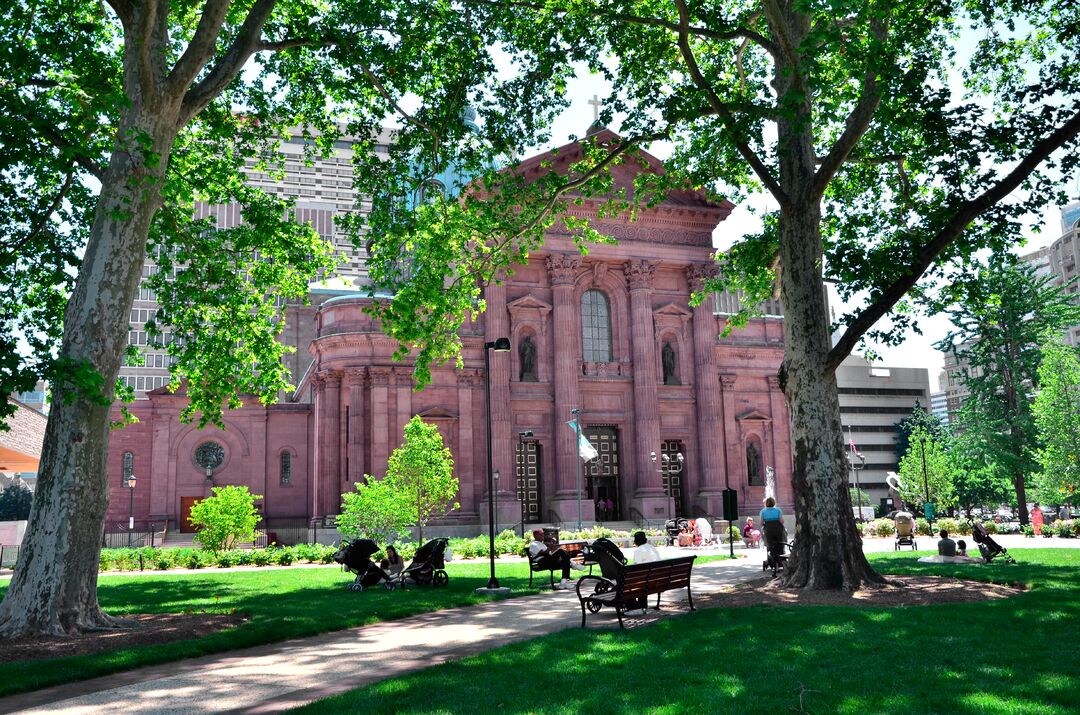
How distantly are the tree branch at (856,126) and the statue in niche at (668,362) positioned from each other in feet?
110

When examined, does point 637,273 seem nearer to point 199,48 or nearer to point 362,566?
point 362,566

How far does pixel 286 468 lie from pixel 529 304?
1808 centimetres

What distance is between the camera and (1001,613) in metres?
11.4

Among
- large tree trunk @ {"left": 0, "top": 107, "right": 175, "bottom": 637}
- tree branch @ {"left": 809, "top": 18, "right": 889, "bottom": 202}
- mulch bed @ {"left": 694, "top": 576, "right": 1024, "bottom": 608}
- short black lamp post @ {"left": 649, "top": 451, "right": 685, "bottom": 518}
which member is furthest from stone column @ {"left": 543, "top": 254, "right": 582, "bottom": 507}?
large tree trunk @ {"left": 0, "top": 107, "right": 175, "bottom": 637}

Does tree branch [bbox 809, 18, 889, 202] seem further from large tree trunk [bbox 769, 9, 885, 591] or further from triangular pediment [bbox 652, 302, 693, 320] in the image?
triangular pediment [bbox 652, 302, 693, 320]

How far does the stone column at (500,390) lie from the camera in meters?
44.3

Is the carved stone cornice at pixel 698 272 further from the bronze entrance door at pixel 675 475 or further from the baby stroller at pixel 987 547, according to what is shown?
the baby stroller at pixel 987 547

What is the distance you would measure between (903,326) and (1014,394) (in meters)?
38.3

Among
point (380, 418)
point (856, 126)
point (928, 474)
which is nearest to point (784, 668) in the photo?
point (856, 126)

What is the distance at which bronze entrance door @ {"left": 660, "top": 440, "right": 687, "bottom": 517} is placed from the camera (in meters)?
48.5

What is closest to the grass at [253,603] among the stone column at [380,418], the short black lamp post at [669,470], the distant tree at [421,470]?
the distant tree at [421,470]

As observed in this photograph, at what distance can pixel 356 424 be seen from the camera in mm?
43938

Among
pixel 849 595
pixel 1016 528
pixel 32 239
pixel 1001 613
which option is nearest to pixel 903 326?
pixel 849 595

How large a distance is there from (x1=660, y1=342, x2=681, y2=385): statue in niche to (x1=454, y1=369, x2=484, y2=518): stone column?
11885mm
